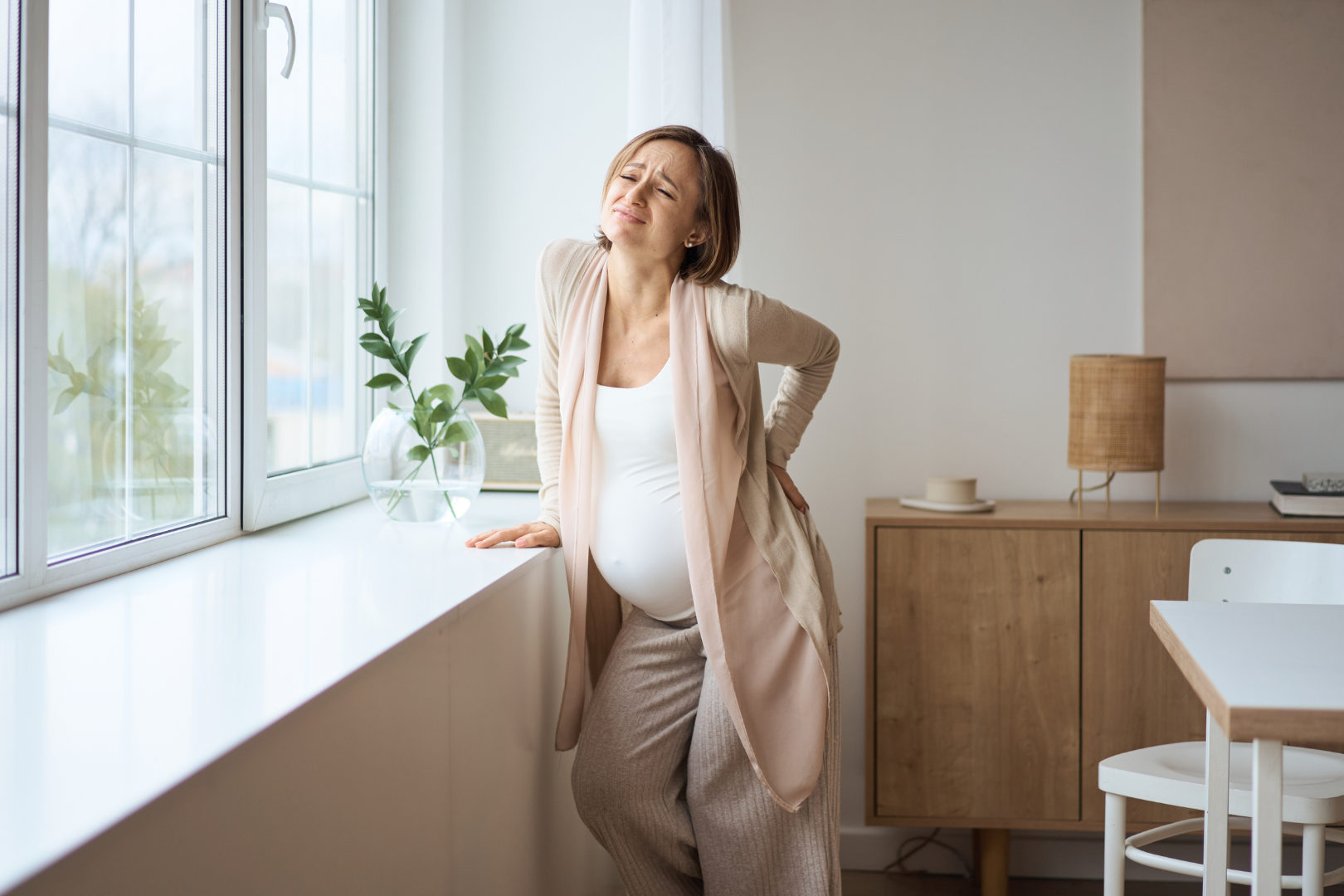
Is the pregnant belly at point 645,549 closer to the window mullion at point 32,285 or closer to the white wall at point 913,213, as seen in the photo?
the window mullion at point 32,285

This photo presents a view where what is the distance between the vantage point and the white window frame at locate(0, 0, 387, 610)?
4.28ft

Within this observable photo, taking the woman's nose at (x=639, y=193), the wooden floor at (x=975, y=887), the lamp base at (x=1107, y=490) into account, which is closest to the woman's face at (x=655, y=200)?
the woman's nose at (x=639, y=193)

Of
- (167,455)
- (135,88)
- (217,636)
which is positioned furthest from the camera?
(167,455)

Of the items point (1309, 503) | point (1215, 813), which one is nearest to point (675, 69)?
point (1215, 813)

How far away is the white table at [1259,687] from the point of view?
114 cm

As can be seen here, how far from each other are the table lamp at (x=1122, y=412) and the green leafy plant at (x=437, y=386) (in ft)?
4.75

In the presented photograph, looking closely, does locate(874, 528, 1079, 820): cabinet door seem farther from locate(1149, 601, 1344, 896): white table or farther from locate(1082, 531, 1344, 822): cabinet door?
locate(1149, 601, 1344, 896): white table

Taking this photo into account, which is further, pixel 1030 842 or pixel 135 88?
pixel 1030 842

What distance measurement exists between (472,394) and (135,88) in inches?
31.0

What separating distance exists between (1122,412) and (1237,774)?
942mm

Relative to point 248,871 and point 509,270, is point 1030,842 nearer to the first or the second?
point 509,270

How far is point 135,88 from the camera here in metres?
1.56

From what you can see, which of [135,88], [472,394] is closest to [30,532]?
[135,88]

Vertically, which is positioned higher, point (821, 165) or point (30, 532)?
point (821, 165)
